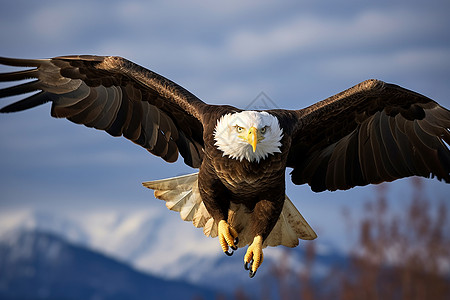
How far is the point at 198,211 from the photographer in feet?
22.5

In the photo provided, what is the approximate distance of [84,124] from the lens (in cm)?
625

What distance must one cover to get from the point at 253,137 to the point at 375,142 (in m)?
1.75

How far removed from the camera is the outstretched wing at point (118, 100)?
20.1ft

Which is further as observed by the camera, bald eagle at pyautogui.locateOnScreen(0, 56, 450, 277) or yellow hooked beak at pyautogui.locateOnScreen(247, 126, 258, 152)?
bald eagle at pyautogui.locateOnScreen(0, 56, 450, 277)

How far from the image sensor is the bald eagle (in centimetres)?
575

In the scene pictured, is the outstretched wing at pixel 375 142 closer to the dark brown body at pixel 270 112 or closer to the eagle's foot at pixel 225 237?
the dark brown body at pixel 270 112

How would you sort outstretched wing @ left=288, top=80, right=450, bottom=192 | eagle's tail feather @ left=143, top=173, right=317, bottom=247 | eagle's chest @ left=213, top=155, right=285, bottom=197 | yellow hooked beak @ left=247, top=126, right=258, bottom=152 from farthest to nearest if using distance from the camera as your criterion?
eagle's tail feather @ left=143, top=173, right=317, bottom=247
outstretched wing @ left=288, top=80, right=450, bottom=192
eagle's chest @ left=213, top=155, right=285, bottom=197
yellow hooked beak @ left=247, top=126, right=258, bottom=152

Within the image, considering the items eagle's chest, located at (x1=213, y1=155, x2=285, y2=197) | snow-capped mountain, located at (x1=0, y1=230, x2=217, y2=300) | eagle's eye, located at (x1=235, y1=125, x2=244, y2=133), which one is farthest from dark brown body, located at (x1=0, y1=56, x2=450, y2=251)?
snow-capped mountain, located at (x1=0, y1=230, x2=217, y2=300)

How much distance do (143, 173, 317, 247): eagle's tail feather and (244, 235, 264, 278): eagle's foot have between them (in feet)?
2.00

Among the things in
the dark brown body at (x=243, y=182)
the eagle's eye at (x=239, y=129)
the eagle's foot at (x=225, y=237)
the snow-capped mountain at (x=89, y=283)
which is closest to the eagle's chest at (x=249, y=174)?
the dark brown body at (x=243, y=182)

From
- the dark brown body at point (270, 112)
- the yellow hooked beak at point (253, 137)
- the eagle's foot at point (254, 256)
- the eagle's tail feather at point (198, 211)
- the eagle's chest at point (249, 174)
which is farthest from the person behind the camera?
the eagle's tail feather at point (198, 211)

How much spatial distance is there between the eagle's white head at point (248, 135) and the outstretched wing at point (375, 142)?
0.85m

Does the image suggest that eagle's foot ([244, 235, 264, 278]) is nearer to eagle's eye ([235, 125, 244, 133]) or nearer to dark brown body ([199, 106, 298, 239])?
dark brown body ([199, 106, 298, 239])

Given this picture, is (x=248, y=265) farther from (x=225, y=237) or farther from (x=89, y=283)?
(x=89, y=283)
